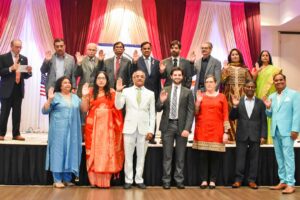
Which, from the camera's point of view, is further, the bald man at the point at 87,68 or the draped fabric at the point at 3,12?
the draped fabric at the point at 3,12

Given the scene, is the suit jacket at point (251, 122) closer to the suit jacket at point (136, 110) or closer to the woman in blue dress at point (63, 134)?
the suit jacket at point (136, 110)

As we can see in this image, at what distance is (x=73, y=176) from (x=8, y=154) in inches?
33.8

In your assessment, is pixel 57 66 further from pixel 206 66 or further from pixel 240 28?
pixel 240 28

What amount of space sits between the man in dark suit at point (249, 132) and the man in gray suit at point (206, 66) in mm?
511

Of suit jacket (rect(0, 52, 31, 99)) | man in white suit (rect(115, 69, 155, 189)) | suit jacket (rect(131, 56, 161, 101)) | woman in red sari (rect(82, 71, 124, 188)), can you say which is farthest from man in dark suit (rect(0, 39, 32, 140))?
man in white suit (rect(115, 69, 155, 189))

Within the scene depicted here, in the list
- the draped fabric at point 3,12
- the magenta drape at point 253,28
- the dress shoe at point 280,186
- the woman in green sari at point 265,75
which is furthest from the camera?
the magenta drape at point 253,28

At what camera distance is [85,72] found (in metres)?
5.10

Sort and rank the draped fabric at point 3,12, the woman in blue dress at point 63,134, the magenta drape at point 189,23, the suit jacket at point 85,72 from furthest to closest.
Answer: the magenta drape at point 189,23 → the draped fabric at point 3,12 → the suit jacket at point 85,72 → the woman in blue dress at point 63,134

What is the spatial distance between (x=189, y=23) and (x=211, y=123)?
3892 millimetres

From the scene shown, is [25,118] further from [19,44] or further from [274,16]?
[274,16]

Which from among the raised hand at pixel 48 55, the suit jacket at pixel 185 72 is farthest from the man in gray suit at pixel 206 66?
the raised hand at pixel 48 55

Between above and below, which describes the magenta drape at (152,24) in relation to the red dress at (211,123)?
above

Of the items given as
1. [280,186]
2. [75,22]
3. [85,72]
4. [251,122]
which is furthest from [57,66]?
[280,186]

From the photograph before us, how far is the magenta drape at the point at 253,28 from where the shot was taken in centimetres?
802
